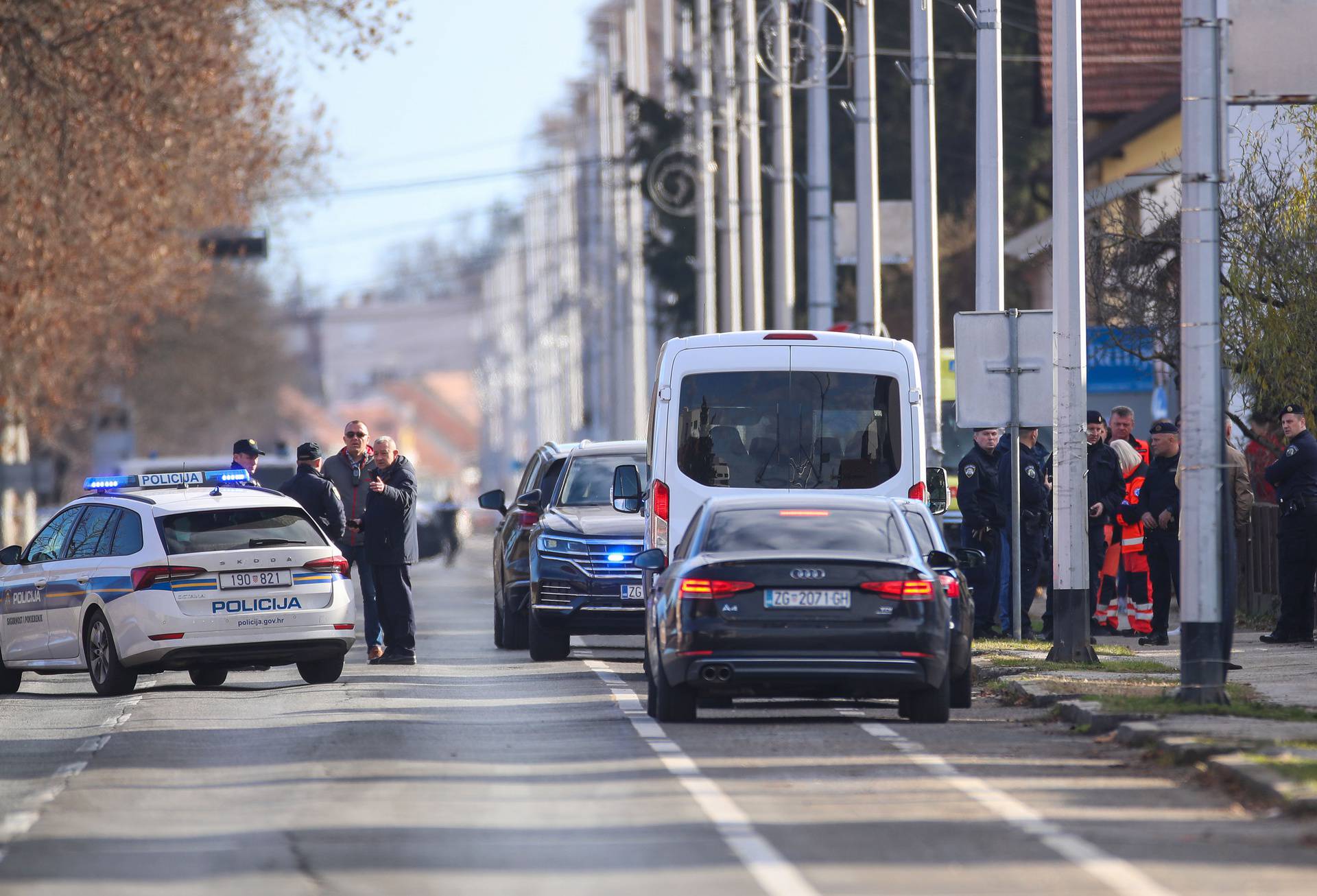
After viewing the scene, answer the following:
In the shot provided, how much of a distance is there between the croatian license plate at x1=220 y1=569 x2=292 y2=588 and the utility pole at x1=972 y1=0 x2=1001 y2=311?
24.4ft

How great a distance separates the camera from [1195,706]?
14.4m

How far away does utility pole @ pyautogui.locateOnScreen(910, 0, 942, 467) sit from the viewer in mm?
26781

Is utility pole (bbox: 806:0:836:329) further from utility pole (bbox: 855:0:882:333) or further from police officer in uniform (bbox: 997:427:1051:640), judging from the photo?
police officer in uniform (bbox: 997:427:1051:640)

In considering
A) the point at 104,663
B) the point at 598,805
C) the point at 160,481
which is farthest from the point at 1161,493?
the point at 598,805

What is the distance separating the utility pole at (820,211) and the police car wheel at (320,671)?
586 inches

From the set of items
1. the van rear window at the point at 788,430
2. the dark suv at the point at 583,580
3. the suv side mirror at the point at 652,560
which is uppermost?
the van rear window at the point at 788,430

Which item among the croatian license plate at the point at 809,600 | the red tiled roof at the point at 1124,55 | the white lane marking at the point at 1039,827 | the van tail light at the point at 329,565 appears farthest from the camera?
the red tiled roof at the point at 1124,55

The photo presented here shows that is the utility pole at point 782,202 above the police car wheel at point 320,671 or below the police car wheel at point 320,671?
above

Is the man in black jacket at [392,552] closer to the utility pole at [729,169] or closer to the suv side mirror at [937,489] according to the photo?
the suv side mirror at [937,489]

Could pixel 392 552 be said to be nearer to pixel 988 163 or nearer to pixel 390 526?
pixel 390 526

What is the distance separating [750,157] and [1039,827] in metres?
30.2

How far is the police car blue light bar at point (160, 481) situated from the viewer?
19016 millimetres

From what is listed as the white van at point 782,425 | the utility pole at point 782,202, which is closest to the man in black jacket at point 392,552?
the white van at point 782,425

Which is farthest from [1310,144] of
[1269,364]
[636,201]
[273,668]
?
[636,201]
